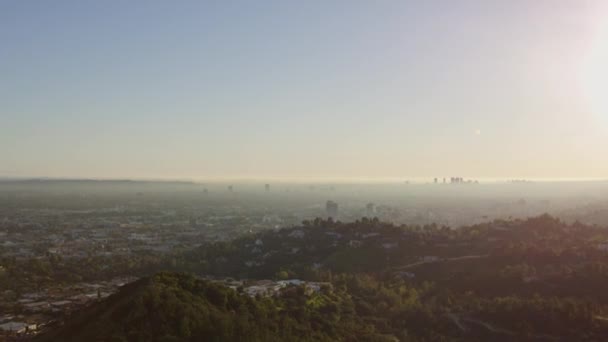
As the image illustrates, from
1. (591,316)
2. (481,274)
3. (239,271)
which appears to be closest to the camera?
(591,316)

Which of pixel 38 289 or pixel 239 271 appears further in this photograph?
pixel 239 271

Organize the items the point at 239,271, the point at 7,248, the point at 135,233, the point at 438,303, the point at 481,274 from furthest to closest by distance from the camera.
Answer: the point at 135,233 < the point at 7,248 < the point at 239,271 < the point at 481,274 < the point at 438,303

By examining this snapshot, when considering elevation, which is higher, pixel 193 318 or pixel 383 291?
pixel 193 318

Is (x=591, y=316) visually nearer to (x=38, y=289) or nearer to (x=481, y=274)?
(x=481, y=274)

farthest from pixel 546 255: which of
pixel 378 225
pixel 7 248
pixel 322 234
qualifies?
pixel 7 248

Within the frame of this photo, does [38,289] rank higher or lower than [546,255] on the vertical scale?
lower

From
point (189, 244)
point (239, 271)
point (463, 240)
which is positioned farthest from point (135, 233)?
point (463, 240)

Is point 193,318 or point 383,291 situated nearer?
point 193,318

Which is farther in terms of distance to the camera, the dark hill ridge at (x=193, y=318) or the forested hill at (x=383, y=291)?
the forested hill at (x=383, y=291)

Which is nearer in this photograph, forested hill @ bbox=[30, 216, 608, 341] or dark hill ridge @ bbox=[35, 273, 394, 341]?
dark hill ridge @ bbox=[35, 273, 394, 341]
